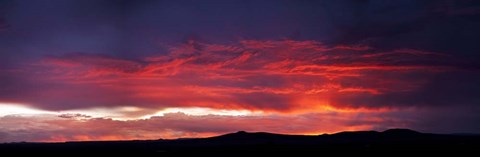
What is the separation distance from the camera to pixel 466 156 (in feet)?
261

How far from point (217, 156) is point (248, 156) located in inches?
324

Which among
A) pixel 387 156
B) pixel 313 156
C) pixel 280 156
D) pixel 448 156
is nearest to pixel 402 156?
pixel 387 156

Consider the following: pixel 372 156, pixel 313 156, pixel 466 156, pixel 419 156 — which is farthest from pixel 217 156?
pixel 466 156

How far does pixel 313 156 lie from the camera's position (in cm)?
9688

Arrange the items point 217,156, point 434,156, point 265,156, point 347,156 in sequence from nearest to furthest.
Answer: point 434,156
point 347,156
point 265,156
point 217,156

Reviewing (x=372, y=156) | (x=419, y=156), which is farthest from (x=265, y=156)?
(x=419, y=156)

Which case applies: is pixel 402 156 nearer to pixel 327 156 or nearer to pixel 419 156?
pixel 419 156

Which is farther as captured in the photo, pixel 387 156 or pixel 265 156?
pixel 265 156

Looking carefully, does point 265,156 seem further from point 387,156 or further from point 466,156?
point 466,156

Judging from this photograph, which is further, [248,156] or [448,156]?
[248,156]

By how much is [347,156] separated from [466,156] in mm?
21438

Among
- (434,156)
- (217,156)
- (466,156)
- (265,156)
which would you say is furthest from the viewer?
(217,156)

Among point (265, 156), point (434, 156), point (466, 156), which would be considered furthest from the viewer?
point (265, 156)

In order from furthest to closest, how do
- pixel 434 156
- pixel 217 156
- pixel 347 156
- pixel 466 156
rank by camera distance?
pixel 217 156 → pixel 347 156 → pixel 434 156 → pixel 466 156
